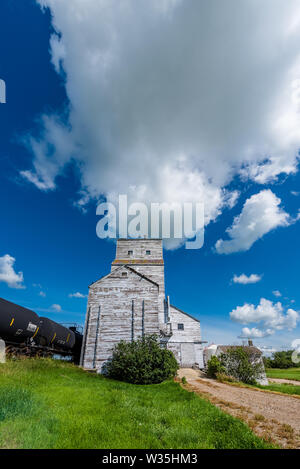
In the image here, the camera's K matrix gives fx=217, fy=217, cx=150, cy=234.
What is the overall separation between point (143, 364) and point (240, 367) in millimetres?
10357

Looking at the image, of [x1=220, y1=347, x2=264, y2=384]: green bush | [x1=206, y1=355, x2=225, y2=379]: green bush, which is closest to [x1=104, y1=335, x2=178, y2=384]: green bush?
[x1=206, y1=355, x2=225, y2=379]: green bush

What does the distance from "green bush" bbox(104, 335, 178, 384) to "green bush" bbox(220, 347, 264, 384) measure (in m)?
7.55

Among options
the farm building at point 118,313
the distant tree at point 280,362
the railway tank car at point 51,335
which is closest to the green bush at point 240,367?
the farm building at point 118,313

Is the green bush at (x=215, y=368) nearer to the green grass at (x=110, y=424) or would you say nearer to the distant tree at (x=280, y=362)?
the green grass at (x=110, y=424)

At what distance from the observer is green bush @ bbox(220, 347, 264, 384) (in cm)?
1881

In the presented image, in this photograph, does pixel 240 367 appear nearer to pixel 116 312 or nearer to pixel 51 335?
pixel 116 312

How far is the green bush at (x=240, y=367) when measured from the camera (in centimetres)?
1881

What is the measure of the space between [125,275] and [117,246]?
9629 millimetres

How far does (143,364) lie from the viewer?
13.7 m

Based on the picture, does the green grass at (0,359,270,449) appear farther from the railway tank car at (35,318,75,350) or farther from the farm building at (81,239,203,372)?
the farm building at (81,239,203,372)

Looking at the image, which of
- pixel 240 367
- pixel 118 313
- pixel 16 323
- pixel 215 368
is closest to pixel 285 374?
pixel 240 367

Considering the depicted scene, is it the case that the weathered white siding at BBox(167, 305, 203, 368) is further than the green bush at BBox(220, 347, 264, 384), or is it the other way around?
the weathered white siding at BBox(167, 305, 203, 368)

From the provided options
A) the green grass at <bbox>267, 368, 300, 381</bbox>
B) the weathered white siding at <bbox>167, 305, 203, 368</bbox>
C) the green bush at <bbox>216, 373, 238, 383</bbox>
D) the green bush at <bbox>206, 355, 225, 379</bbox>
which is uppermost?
the weathered white siding at <bbox>167, 305, 203, 368</bbox>

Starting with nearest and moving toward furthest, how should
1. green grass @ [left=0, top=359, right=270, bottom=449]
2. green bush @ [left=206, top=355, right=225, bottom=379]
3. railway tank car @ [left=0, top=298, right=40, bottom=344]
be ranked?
1. green grass @ [left=0, top=359, right=270, bottom=449]
2. railway tank car @ [left=0, top=298, right=40, bottom=344]
3. green bush @ [left=206, top=355, right=225, bottom=379]
